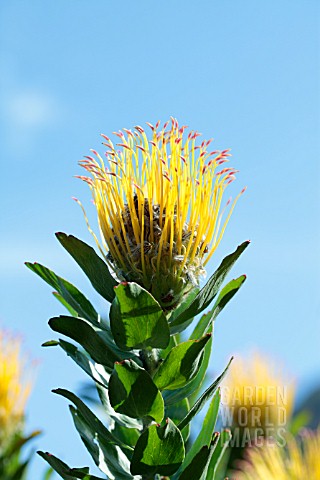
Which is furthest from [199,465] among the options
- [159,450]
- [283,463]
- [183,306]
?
[283,463]

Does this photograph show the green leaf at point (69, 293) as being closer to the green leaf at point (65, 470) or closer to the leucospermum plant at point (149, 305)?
the leucospermum plant at point (149, 305)

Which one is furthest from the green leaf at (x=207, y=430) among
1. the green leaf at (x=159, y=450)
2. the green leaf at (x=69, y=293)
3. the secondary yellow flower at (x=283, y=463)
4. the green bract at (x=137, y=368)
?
the secondary yellow flower at (x=283, y=463)

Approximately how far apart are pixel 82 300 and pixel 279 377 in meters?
1.38

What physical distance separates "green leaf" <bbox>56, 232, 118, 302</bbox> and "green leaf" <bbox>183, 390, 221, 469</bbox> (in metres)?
0.26

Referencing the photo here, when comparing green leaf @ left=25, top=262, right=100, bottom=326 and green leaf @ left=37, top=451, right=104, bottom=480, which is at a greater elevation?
green leaf @ left=25, top=262, right=100, bottom=326

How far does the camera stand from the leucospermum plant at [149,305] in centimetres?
99

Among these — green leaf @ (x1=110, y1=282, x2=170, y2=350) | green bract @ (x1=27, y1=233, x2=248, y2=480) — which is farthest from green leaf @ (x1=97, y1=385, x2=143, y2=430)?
green leaf @ (x1=110, y1=282, x2=170, y2=350)

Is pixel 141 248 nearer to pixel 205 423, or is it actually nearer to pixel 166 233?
pixel 166 233

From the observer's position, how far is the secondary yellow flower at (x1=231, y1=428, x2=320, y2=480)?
1759mm

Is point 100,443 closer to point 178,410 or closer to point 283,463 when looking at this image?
point 178,410

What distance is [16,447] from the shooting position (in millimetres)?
2031

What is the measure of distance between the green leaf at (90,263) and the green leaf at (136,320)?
Answer: 0.08 metres

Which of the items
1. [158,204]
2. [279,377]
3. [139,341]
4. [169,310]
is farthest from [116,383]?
[279,377]

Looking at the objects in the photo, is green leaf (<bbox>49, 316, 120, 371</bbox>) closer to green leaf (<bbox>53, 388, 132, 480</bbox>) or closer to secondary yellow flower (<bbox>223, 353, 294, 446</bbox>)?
green leaf (<bbox>53, 388, 132, 480</bbox>)
